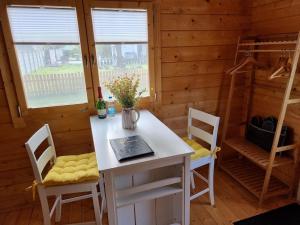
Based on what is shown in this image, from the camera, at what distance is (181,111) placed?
7.23 ft

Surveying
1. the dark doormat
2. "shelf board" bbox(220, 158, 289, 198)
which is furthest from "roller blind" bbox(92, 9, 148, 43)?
the dark doormat

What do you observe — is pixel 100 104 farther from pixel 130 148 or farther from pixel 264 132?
pixel 264 132

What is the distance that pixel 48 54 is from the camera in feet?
5.60

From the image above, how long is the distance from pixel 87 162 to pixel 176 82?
113 cm

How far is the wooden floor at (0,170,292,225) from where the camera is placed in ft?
5.76

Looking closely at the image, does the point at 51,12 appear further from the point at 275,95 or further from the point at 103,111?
the point at 275,95

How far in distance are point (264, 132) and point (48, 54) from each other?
78.3 inches

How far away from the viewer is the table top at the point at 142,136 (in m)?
1.17

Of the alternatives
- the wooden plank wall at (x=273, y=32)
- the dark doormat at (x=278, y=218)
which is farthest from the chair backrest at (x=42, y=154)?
the wooden plank wall at (x=273, y=32)

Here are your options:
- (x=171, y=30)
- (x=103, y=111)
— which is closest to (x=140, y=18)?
(x=171, y=30)

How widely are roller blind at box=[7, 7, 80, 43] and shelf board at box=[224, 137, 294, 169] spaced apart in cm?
181

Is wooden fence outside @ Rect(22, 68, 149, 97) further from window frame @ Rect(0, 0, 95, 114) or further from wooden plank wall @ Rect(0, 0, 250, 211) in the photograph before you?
wooden plank wall @ Rect(0, 0, 250, 211)

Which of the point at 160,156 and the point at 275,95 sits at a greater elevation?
the point at 275,95

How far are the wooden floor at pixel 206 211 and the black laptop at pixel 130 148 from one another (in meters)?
0.84
